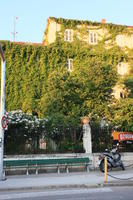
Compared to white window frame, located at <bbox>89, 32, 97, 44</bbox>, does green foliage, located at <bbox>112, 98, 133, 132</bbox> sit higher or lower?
lower

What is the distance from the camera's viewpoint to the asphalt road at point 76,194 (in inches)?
295

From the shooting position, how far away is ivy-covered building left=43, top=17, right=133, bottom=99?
27.3m

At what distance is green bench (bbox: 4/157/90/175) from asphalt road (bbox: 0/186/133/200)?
11.4 feet

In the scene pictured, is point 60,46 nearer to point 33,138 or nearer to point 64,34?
point 64,34

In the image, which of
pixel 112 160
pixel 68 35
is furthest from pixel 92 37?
pixel 112 160

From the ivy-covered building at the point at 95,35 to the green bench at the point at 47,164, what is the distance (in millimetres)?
15495

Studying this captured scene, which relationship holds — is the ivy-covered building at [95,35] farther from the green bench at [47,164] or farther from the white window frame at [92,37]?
the green bench at [47,164]

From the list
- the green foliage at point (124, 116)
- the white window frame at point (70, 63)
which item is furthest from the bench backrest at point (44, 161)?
the white window frame at point (70, 63)

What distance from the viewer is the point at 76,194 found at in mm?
8070

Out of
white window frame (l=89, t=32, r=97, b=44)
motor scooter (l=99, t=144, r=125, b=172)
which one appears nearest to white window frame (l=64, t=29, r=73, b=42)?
white window frame (l=89, t=32, r=97, b=44)

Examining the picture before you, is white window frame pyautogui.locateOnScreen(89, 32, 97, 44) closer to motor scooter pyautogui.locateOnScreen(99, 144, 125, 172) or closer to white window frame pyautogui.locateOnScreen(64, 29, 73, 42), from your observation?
white window frame pyautogui.locateOnScreen(64, 29, 73, 42)

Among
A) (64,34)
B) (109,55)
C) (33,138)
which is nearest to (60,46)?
(64,34)

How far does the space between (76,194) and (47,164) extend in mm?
4655

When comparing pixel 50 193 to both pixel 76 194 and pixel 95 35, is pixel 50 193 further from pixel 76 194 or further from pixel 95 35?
pixel 95 35
